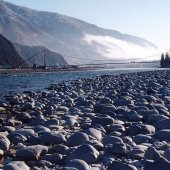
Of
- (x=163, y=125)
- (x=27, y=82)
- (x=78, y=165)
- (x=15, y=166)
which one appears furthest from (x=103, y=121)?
(x=27, y=82)

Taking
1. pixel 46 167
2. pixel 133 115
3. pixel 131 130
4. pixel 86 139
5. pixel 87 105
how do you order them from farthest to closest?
pixel 87 105 → pixel 133 115 → pixel 131 130 → pixel 86 139 → pixel 46 167

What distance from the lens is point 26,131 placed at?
7.96 m

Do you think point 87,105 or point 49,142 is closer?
point 49,142

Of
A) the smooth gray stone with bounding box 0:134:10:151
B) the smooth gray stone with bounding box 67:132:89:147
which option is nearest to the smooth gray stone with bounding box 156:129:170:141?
the smooth gray stone with bounding box 67:132:89:147

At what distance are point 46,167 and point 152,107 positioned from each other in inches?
220

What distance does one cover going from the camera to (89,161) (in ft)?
19.3

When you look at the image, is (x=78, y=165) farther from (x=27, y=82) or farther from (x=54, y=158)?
(x=27, y=82)

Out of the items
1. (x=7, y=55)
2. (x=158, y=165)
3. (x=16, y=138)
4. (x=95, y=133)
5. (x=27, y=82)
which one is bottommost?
(x=27, y=82)

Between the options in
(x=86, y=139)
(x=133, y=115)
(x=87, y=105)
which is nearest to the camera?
(x=86, y=139)

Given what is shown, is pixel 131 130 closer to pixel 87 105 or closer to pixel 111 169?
pixel 111 169

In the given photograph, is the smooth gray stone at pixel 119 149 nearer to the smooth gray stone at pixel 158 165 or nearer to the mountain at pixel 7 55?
the smooth gray stone at pixel 158 165

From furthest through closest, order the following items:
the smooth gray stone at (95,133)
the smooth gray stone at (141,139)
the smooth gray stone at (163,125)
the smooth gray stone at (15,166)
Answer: the smooth gray stone at (163,125) < the smooth gray stone at (95,133) < the smooth gray stone at (141,139) < the smooth gray stone at (15,166)

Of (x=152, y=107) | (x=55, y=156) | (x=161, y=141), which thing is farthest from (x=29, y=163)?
(x=152, y=107)

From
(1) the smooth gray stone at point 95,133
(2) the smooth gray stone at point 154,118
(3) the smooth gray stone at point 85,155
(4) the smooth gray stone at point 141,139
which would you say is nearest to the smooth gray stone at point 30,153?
(3) the smooth gray stone at point 85,155
